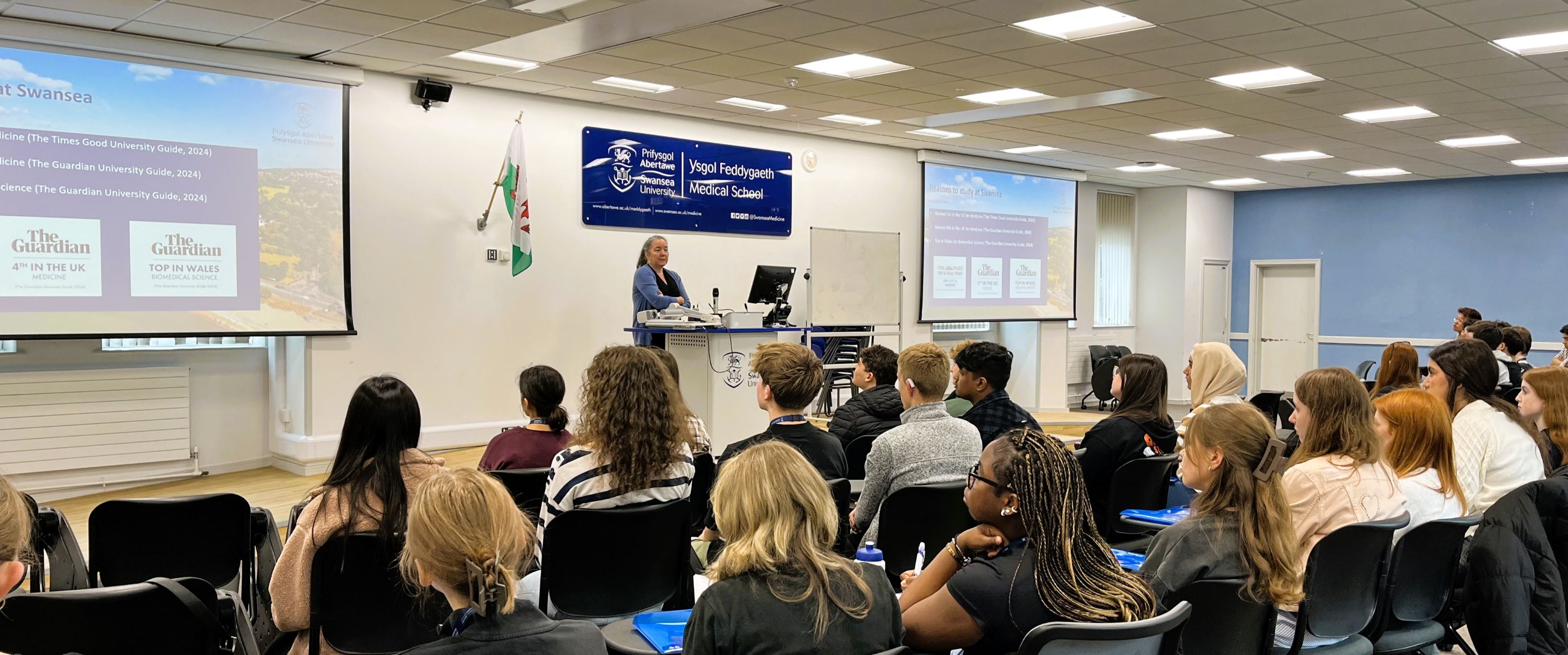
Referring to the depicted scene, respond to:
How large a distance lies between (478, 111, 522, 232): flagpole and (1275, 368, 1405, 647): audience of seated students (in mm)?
6064

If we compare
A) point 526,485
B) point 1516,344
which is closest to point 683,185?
point 526,485

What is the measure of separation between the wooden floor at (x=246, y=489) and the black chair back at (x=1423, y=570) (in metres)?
4.60

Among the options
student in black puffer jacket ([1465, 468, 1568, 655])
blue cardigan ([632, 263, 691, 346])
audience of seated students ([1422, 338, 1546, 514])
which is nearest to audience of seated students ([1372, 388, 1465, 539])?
student in black puffer jacket ([1465, 468, 1568, 655])

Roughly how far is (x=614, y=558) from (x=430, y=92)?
5.57 metres

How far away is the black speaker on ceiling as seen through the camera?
735 cm

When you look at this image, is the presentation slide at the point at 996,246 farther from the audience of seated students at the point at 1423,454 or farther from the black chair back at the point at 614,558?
the black chair back at the point at 614,558

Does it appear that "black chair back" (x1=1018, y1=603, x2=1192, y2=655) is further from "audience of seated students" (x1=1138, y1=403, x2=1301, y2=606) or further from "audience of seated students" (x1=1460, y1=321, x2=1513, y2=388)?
"audience of seated students" (x1=1460, y1=321, x2=1513, y2=388)

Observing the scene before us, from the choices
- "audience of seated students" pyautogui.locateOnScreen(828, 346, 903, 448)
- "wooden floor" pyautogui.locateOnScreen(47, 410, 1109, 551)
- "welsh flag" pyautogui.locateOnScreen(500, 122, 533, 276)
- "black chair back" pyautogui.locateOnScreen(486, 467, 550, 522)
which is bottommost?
"wooden floor" pyautogui.locateOnScreen(47, 410, 1109, 551)

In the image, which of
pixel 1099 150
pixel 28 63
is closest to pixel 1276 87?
pixel 1099 150

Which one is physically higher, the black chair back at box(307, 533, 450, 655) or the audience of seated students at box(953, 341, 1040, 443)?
the audience of seated students at box(953, 341, 1040, 443)

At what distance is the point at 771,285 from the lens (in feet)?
27.7

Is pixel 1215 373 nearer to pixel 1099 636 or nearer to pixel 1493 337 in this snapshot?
pixel 1493 337

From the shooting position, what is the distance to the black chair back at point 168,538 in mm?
2801

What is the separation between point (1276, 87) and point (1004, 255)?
15.5 feet
